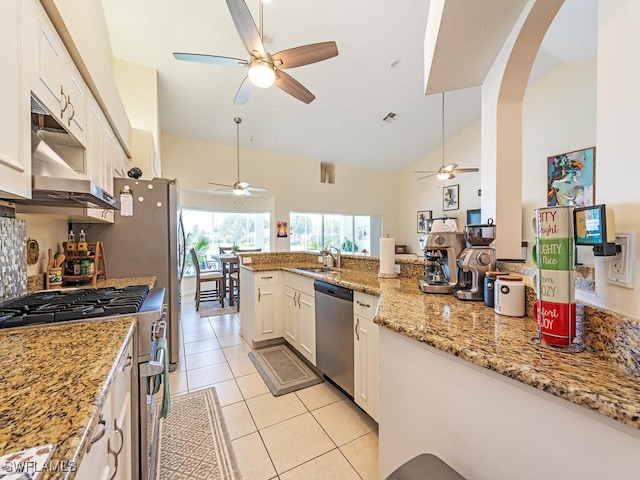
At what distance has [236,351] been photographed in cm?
288

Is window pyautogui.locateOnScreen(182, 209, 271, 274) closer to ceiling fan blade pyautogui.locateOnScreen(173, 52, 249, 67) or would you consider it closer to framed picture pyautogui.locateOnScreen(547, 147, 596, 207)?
ceiling fan blade pyautogui.locateOnScreen(173, 52, 249, 67)

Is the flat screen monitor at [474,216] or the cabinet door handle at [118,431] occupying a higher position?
the flat screen monitor at [474,216]

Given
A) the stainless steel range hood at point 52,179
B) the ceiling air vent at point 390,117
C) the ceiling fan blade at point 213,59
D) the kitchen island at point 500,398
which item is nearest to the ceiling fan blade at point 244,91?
the ceiling fan blade at point 213,59

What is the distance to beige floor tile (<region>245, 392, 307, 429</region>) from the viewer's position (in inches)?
71.4

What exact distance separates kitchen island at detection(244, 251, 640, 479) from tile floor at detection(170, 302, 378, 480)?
481mm

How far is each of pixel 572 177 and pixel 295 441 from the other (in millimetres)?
5176

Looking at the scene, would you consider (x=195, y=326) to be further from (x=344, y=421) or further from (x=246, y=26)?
(x=246, y=26)

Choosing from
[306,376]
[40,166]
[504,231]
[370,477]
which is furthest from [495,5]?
[306,376]

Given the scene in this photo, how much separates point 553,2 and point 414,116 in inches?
172

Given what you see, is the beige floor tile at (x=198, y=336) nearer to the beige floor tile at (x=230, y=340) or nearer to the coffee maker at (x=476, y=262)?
the beige floor tile at (x=230, y=340)

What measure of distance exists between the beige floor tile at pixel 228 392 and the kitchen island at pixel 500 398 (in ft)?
4.32

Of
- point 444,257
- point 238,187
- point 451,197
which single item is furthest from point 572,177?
point 238,187

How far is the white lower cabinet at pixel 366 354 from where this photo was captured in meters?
1.62

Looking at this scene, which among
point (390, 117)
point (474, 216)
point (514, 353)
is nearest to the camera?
point (514, 353)
